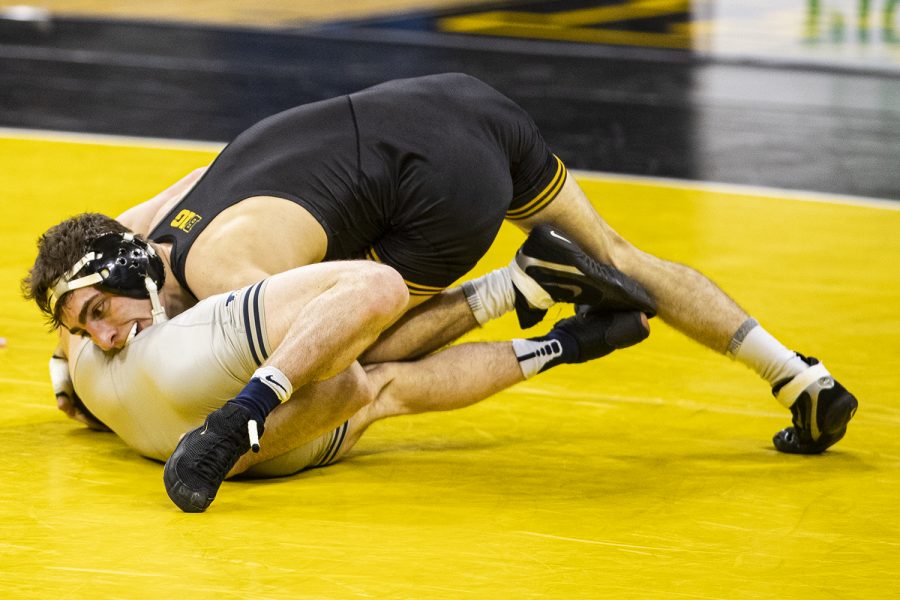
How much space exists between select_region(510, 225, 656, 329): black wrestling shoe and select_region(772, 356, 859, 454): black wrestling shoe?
481 millimetres

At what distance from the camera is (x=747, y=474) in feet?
13.7

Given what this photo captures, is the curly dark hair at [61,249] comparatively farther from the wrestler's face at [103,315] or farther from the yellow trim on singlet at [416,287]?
the yellow trim on singlet at [416,287]

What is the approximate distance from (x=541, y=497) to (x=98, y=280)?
1.22m

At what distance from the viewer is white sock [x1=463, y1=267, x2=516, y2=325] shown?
15.4ft

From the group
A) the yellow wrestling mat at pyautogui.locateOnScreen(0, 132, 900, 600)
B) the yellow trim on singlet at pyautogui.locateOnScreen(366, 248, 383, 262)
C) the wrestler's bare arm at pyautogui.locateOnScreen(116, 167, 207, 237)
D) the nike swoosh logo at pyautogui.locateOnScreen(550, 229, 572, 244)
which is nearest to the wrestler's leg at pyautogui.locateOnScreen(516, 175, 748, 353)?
the nike swoosh logo at pyautogui.locateOnScreen(550, 229, 572, 244)

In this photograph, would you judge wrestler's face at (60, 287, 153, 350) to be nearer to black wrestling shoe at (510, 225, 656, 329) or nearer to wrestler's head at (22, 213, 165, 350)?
wrestler's head at (22, 213, 165, 350)

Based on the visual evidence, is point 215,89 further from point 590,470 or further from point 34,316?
point 590,470

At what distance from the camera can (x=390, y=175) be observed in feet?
14.0

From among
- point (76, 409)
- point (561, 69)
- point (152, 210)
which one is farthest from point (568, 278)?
point (561, 69)

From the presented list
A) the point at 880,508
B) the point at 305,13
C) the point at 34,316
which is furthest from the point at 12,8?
the point at 880,508

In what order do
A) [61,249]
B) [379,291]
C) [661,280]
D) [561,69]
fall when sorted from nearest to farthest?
[379,291] < [61,249] < [661,280] < [561,69]

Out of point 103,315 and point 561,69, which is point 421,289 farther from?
point 561,69

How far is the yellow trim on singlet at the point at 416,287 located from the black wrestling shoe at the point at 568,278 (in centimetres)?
25

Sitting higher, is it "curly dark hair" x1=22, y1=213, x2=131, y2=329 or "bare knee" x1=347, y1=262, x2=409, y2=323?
"curly dark hair" x1=22, y1=213, x2=131, y2=329
